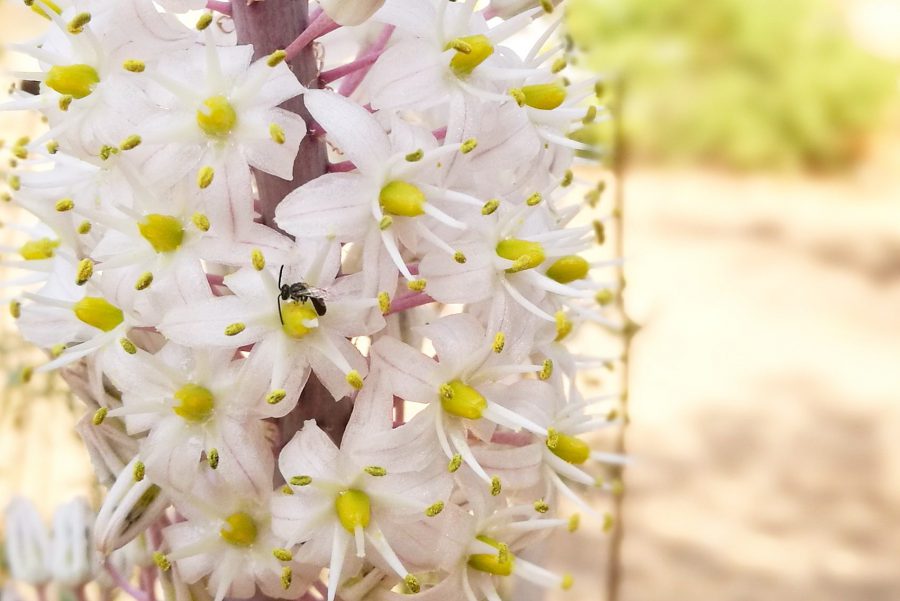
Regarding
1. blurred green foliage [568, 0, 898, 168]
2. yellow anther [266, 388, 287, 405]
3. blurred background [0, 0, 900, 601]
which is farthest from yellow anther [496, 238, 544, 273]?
blurred green foliage [568, 0, 898, 168]

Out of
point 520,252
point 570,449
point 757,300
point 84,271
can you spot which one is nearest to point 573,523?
point 570,449

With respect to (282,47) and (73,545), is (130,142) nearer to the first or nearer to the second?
(282,47)

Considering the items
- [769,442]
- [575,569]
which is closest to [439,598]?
[575,569]

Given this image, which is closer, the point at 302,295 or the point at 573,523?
the point at 302,295

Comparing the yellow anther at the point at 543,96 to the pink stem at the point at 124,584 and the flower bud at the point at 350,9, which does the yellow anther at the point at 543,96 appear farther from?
the pink stem at the point at 124,584

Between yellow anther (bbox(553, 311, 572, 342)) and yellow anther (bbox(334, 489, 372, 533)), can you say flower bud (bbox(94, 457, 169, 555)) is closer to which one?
yellow anther (bbox(334, 489, 372, 533))
